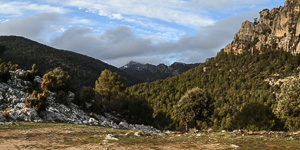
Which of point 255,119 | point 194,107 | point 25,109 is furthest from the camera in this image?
point 255,119

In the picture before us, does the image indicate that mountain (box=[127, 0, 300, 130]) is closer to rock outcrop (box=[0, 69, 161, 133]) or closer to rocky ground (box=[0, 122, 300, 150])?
rock outcrop (box=[0, 69, 161, 133])

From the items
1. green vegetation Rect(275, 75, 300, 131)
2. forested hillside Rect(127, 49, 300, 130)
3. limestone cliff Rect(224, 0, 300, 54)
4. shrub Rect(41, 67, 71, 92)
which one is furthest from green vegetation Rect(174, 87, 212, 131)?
limestone cliff Rect(224, 0, 300, 54)

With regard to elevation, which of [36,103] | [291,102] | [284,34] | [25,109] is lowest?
[25,109]

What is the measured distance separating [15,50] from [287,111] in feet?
644

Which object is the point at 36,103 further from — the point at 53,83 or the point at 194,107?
the point at 194,107

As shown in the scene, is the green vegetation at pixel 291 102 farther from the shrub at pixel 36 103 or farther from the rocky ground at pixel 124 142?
the shrub at pixel 36 103

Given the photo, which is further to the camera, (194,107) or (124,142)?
(194,107)

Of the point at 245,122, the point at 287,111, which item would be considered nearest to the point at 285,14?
the point at 245,122

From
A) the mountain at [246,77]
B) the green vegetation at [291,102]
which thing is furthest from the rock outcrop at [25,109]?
the mountain at [246,77]

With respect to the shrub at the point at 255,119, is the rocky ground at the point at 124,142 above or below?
above

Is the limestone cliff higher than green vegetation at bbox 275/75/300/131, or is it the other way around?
the limestone cliff

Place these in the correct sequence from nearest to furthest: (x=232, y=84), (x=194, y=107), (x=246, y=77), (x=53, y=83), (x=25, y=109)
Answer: (x=25, y=109) < (x=194, y=107) < (x=53, y=83) < (x=246, y=77) < (x=232, y=84)

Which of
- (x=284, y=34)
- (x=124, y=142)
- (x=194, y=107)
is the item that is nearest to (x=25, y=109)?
(x=124, y=142)

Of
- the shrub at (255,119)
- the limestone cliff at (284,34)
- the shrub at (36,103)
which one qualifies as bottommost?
the shrub at (255,119)
